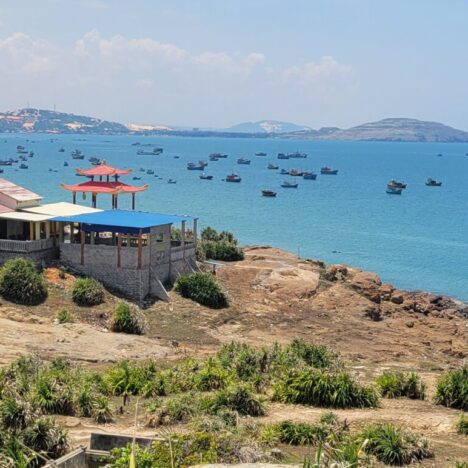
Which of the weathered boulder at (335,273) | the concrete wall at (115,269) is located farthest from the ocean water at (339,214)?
the concrete wall at (115,269)

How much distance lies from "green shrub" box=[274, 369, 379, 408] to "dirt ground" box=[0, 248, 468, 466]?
1.48 feet

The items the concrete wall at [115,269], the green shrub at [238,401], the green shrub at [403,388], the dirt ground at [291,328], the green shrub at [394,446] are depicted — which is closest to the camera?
the green shrub at [394,446]

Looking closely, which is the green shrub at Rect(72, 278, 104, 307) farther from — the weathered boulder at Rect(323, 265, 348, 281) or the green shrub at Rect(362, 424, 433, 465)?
the green shrub at Rect(362, 424, 433, 465)

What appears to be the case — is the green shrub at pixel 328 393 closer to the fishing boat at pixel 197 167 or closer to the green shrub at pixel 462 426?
the green shrub at pixel 462 426

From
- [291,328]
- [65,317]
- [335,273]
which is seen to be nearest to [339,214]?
[335,273]

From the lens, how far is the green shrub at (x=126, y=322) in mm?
32094

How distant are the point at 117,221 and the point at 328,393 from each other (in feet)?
56.3

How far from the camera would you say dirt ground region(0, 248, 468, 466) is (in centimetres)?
2109

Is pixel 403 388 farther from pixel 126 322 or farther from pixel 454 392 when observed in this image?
pixel 126 322

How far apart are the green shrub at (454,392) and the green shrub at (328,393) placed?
6.48 ft

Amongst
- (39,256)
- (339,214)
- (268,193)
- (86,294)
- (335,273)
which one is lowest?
(339,214)

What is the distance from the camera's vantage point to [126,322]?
32.1 meters

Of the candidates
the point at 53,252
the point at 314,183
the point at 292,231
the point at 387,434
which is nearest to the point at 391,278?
the point at 292,231

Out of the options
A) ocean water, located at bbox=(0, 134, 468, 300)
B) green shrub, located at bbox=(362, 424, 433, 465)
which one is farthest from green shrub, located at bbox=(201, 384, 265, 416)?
ocean water, located at bbox=(0, 134, 468, 300)
